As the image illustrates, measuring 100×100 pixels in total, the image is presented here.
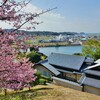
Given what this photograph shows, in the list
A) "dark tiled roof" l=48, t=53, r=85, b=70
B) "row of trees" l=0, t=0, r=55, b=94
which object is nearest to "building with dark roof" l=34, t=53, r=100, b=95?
"dark tiled roof" l=48, t=53, r=85, b=70

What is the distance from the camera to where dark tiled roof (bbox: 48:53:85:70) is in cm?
3222

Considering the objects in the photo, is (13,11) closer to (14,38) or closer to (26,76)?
(14,38)

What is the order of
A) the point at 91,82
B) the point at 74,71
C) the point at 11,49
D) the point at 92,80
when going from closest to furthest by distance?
the point at 11,49 → the point at 91,82 → the point at 92,80 → the point at 74,71

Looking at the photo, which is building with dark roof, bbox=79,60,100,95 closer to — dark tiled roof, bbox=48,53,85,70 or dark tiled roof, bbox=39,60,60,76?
dark tiled roof, bbox=48,53,85,70

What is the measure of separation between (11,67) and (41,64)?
2898 cm

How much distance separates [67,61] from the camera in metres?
34.1

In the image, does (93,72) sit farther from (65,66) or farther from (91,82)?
(65,66)

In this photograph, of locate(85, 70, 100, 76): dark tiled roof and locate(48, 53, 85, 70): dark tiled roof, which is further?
locate(48, 53, 85, 70): dark tiled roof

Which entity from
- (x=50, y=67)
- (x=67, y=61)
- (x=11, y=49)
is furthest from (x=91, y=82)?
(x=11, y=49)

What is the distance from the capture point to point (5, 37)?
532cm

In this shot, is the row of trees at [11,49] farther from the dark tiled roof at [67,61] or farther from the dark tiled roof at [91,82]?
the dark tiled roof at [67,61]

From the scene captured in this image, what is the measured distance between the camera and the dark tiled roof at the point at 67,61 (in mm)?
32219

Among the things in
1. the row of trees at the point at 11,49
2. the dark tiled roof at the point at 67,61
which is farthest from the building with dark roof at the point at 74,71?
the row of trees at the point at 11,49

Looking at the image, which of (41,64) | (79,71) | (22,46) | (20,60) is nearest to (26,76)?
(20,60)
